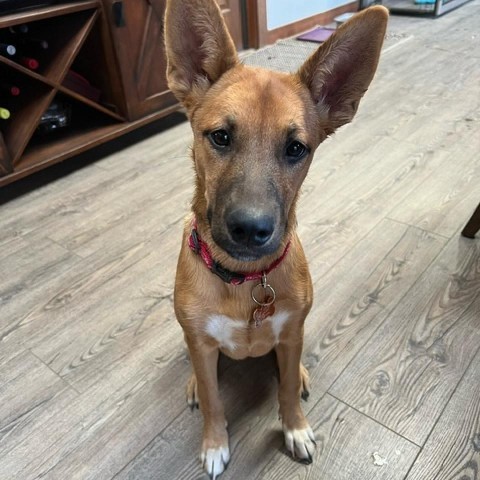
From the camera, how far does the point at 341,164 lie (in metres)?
2.65

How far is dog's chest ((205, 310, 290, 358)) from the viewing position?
1.14m

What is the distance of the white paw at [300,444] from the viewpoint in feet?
4.23

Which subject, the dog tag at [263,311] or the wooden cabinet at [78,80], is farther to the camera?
the wooden cabinet at [78,80]

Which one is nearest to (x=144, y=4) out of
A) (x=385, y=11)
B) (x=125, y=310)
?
(x=125, y=310)

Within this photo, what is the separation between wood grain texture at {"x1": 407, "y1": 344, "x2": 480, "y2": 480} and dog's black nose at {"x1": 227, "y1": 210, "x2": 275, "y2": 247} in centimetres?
86

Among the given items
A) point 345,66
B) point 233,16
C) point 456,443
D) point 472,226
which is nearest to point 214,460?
point 456,443

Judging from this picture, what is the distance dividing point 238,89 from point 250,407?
986mm

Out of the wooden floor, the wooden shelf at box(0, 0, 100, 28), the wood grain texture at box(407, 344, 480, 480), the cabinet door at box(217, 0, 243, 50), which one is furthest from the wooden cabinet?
the wood grain texture at box(407, 344, 480, 480)

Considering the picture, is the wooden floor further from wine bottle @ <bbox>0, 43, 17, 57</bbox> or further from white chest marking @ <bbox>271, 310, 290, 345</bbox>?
wine bottle @ <bbox>0, 43, 17, 57</bbox>

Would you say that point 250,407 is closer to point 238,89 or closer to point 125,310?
point 125,310

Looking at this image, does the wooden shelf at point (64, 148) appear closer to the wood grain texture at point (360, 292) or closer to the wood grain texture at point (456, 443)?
the wood grain texture at point (360, 292)

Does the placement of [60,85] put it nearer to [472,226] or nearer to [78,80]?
[78,80]

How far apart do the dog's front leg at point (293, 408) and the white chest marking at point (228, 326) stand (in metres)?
0.12

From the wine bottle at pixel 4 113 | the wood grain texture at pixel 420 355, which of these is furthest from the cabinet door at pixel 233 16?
the wood grain texture at pixel 420 355
